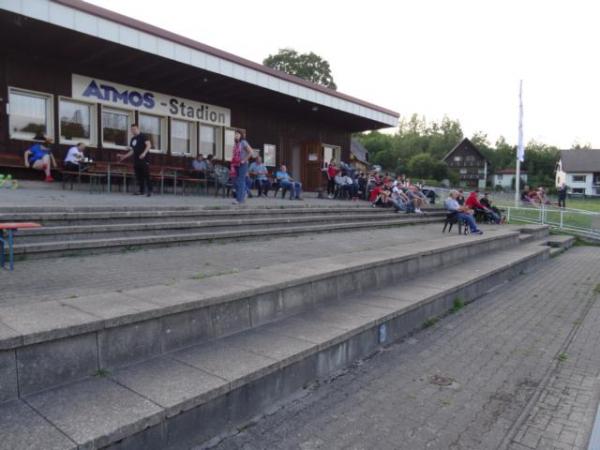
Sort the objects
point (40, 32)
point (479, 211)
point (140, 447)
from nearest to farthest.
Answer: point (140, 447), point (40, 32), point (479, 211)

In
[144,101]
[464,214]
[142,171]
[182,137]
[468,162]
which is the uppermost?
[468,162]

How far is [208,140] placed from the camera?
1647cm

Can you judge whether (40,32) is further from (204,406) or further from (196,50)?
(204,406)

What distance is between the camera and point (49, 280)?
4.48 metres

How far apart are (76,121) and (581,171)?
8799 cm

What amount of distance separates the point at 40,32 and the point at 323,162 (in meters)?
12.4

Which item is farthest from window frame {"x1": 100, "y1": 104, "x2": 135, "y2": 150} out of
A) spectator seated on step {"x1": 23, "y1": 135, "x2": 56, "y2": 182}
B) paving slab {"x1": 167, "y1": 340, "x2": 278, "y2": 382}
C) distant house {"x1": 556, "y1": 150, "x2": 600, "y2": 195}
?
distant house {"x1": 556, "y1": 150, "x2": 600, "y2": 195}

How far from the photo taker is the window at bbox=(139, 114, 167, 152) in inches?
573

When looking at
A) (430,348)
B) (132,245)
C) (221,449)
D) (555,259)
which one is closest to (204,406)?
(221,449)

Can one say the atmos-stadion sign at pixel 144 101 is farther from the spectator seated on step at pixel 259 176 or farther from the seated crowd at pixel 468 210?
the seated crowd at pixel 468 210

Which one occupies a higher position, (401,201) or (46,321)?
(401,201)

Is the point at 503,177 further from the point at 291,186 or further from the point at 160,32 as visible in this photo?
the point at 160,32

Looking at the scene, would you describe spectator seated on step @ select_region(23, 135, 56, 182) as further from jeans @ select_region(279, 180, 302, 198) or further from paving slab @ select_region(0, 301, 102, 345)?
paving slab @ select_region(0, 301, 102, 345)

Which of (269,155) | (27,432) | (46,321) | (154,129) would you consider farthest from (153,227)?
(269,155)
